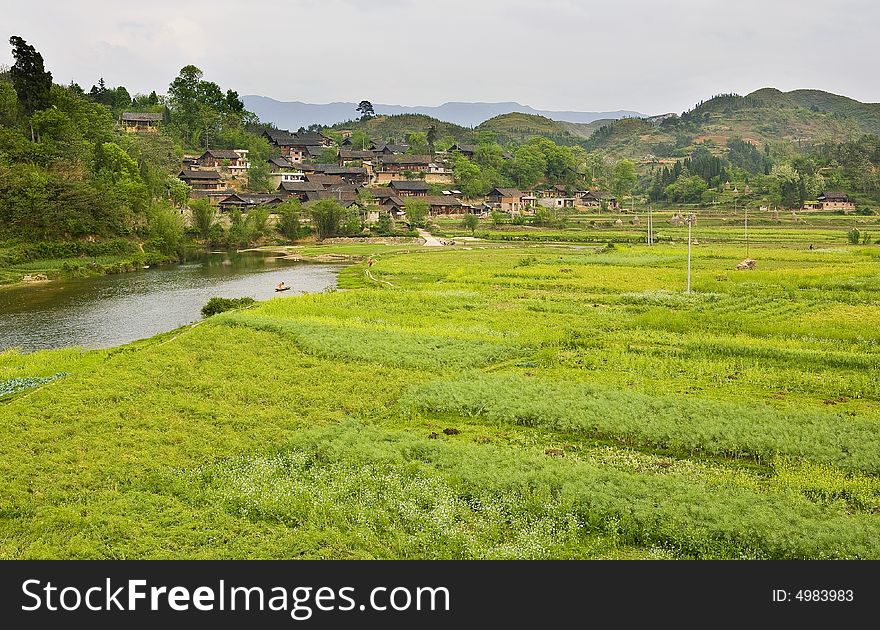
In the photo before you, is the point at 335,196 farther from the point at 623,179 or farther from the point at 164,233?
the point at 623,179

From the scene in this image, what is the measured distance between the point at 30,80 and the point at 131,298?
3257 cm

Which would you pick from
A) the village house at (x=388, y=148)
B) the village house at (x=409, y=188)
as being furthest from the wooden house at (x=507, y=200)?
the village house at (x=388, y=148)

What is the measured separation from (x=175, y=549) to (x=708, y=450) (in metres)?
10.3

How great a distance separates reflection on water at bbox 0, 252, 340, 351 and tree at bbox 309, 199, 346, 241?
17.1 metres

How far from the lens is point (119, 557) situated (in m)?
10.4

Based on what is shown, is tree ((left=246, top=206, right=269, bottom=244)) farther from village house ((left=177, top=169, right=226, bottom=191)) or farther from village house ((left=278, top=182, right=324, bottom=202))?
village house ((left=177, top=169, right=226, bottom=191))

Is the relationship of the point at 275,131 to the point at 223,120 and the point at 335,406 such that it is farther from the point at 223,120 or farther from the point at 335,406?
the point at 335,406

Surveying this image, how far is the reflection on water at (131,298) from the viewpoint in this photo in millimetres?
30000

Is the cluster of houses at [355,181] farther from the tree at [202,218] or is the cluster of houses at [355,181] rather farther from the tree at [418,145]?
the tree at [202,218]

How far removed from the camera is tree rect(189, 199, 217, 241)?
232ft

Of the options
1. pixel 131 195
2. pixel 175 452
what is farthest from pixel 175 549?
pixel 131 195

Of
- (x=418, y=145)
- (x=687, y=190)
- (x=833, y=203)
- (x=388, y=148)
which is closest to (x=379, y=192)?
(x=388, y=148)

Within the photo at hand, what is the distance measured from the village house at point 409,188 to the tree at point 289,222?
19.5m

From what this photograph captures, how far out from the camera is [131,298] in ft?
131
